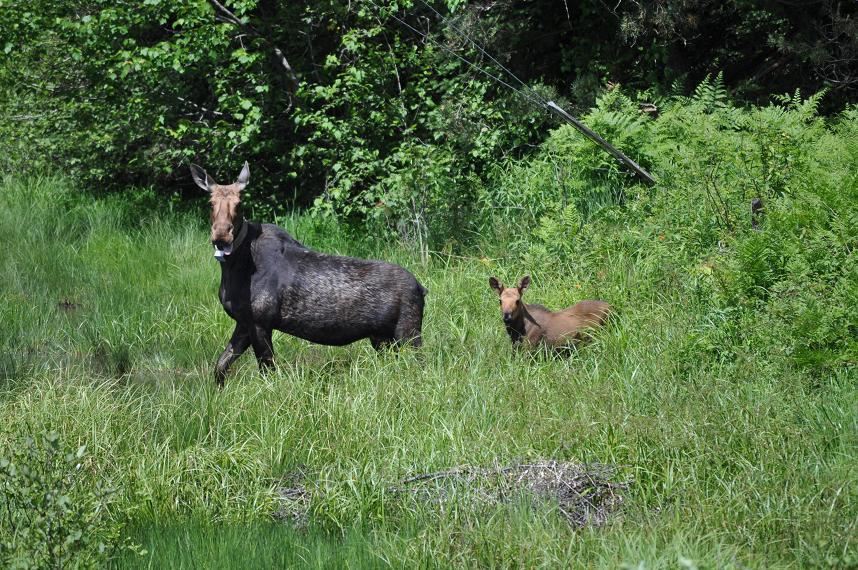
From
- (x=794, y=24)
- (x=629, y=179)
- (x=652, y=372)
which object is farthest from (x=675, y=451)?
(x=794, y=24)

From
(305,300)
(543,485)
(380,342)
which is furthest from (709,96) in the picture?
(543,485)

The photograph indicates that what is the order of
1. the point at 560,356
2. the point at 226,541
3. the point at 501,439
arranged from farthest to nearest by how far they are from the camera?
the point at 560,356 → the point at 501,439 → the point at 226,541

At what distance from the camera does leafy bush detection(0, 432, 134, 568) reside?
5.07 meters

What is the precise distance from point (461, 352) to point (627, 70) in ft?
21.2

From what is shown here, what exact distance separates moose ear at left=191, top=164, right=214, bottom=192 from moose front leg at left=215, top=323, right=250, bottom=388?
3.84 feet

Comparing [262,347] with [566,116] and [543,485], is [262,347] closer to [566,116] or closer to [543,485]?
[543,485]

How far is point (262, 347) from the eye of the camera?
8891 millimetres

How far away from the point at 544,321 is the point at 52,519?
4945 millimetres

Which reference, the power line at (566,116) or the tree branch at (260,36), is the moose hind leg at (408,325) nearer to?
the power line at (566,116)

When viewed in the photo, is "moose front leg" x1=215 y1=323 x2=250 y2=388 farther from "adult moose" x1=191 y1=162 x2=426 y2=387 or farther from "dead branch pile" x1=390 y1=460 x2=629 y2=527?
"dead branch pile" x1=390 y1=460 x2=629 y2=527

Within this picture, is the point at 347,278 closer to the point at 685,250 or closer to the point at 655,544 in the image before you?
the point at 685,250

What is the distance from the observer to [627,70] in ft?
46.6

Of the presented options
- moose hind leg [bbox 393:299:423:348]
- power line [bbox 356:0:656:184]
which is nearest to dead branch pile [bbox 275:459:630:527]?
moose hind leg [bbox 393:299:423:348]

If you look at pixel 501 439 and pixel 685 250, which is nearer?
pixel 501 439
